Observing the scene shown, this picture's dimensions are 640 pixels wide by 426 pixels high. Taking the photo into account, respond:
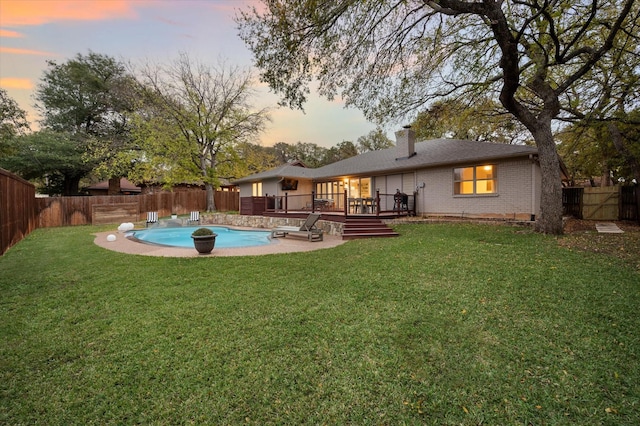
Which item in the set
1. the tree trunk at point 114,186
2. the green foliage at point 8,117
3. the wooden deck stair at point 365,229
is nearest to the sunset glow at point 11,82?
the green foliage at point 8,117

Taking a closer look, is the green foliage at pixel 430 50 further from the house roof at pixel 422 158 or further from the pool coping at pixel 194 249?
the pool coping at pixel 194 249

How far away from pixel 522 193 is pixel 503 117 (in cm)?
510

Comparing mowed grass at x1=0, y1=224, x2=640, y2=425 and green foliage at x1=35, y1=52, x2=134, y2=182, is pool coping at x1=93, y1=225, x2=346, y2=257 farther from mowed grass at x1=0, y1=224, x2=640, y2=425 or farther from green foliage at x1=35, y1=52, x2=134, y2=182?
green foliage at x1=35, y1=52, x2=134, y2=182

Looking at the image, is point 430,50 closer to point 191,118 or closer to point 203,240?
point 203,240

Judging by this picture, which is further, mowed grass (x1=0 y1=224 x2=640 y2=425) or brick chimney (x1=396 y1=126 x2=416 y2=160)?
brick chimney (x1=396 y1=126 x2=416 y2=160)

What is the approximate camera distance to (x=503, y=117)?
14.4 metres

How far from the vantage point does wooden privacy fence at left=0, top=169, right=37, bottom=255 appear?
25.7 feet

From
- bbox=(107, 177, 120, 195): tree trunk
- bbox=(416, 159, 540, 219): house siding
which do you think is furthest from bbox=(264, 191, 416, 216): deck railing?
bbox=(107, 177, 120, 195): tree trunk

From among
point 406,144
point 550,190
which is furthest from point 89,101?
point 550,190

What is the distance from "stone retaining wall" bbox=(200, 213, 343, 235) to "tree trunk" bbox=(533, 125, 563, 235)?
686 cm

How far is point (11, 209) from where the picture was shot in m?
8.91

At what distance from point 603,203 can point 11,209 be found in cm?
2491

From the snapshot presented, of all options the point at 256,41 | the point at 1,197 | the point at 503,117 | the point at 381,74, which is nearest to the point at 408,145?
the point at 503,117

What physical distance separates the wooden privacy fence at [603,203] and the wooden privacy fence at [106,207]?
26.8 metres
